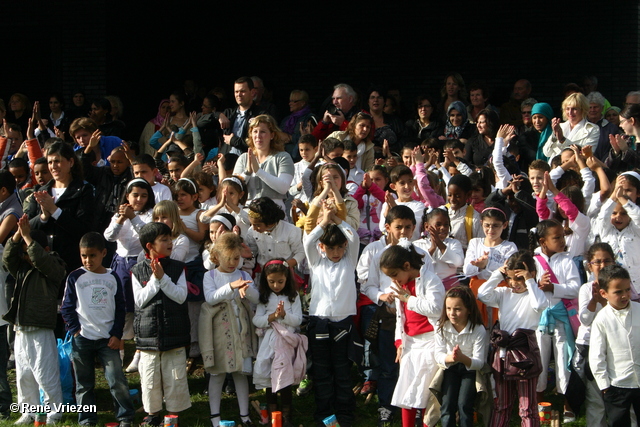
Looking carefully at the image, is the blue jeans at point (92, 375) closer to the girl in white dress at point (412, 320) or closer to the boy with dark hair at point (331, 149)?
the girl in white dress at point (412, 320)

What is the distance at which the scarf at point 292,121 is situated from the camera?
33.9ft

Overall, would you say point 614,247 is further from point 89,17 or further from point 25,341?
point 89,17

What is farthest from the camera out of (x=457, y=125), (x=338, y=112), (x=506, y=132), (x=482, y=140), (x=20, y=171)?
(x=457, y=125)

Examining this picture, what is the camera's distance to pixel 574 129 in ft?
28.8

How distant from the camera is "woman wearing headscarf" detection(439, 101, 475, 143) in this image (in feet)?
32.0

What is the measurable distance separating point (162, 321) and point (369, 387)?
1838mm

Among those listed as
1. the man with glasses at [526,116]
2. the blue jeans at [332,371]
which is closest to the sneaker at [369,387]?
the blue jeans at [332,371]

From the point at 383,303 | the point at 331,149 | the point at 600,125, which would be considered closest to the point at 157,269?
the point at 383,303

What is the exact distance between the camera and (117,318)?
6.39 m

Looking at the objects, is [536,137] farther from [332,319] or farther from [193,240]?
[193,240]

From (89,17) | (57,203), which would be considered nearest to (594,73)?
(89,17)

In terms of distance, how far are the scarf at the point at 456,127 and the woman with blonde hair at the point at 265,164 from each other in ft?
8.34

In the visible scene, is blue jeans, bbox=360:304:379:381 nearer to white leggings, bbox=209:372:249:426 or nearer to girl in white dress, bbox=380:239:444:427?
girl in white dress, bbox=380:239:444:427

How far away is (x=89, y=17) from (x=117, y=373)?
8.03m
